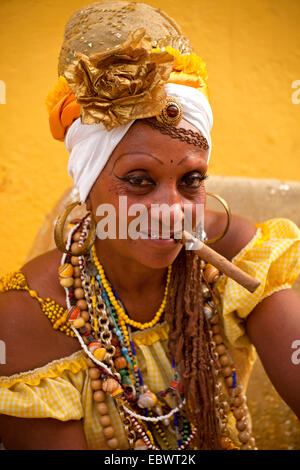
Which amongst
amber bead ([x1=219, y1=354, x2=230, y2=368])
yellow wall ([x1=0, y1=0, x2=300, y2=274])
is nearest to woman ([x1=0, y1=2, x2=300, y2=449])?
amber bead ([x1=219, y1=354, x2=230, y2=368])

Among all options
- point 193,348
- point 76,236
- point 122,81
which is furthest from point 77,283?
point 122,81

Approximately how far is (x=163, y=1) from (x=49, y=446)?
66.3 inches

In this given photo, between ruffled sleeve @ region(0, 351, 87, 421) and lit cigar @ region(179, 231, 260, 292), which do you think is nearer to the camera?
lit cigar @ region(179, 231, 260, 292)

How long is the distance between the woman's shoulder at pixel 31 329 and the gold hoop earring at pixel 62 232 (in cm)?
11

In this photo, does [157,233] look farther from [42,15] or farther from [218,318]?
[42,15]

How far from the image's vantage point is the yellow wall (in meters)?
2.01

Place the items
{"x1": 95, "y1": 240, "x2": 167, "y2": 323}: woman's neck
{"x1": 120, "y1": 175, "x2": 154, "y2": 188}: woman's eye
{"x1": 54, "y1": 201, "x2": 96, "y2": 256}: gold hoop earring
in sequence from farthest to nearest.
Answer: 1. {"x1": 95, "y1": 240, "x2": 167, "y2": 323}: woman's neck
2. {"x1": 54, "y1": 201, "x2": 96, "y2": 256}: gold hoop earring
3. {"x1": 120, "y1": 175, "x2": 154, "y2": 188}: woman's eye

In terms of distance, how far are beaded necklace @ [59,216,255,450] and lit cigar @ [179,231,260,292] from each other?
25 cm

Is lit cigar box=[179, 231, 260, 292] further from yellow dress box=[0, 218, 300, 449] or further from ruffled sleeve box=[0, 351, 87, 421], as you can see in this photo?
ruffled sleeve box=[0, 351, 87, 421]

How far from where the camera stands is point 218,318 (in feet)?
4.82

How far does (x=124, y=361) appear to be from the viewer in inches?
55.1

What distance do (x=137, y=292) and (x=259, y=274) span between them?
348mm

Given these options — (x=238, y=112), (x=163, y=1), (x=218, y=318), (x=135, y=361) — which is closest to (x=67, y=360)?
(x=135, y=361)

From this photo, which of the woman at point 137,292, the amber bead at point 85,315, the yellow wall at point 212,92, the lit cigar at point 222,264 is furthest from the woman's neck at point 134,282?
the yellow wall at point 212,92
